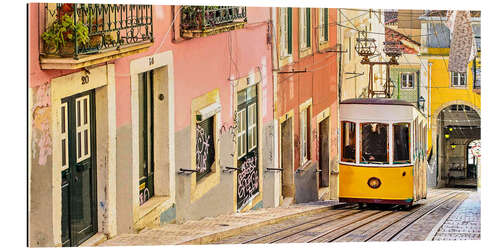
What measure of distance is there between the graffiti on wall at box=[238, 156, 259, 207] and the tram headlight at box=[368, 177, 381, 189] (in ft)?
4.50

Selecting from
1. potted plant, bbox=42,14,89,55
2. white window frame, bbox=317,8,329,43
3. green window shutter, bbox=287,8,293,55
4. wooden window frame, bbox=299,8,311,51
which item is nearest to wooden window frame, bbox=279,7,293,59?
green window shutter, bbox=287,8,293,55

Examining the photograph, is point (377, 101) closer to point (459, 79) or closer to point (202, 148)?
point (459, 79)

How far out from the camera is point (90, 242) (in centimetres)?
803

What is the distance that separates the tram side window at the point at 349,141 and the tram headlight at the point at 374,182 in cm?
29

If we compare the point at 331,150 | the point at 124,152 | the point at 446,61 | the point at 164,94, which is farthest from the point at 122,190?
the point at 446,61

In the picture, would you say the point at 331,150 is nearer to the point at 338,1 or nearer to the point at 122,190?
the point at 338,1

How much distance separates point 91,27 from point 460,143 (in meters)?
4.17

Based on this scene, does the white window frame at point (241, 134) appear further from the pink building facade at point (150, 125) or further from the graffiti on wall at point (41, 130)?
the graffiti on wall at point (41, 130)

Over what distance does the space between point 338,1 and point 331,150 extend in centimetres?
152

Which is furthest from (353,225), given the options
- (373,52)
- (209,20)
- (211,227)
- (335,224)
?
(209,20)

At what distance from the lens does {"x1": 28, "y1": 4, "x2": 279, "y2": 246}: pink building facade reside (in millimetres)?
7402

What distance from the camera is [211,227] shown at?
29.5 ft

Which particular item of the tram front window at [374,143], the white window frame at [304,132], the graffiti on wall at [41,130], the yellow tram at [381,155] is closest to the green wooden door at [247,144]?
the white window frame at [304,132]

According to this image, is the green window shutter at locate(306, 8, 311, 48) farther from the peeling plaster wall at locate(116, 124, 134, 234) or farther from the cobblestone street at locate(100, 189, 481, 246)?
the peeling plaster wall at locate(116, 124, 134, 234)
